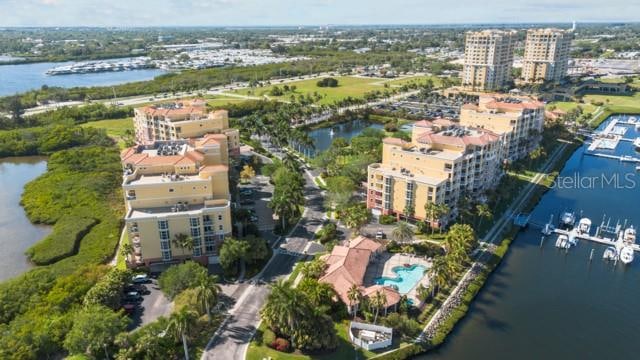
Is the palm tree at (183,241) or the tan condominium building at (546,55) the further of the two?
the tan condominium building at (546,55)

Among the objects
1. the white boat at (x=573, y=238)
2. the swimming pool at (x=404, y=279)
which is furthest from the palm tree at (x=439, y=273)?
the white boat at (x=573, y=238)

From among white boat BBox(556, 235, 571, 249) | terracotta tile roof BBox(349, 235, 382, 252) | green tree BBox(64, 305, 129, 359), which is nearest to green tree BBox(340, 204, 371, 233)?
terracotta tile roof BBox(349, 235, 382, 252)

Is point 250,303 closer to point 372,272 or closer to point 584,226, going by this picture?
point 372,272

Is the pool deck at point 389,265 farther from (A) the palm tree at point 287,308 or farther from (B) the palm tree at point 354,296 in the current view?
(A) the palm tree at point 287,308

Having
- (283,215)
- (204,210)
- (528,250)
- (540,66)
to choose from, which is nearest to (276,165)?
(283,215)

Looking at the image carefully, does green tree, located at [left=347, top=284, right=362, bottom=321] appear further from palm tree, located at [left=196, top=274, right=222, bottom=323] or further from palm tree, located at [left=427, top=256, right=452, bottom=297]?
palm tree, located at [left=196, top=274, right=222, bottom=323]
